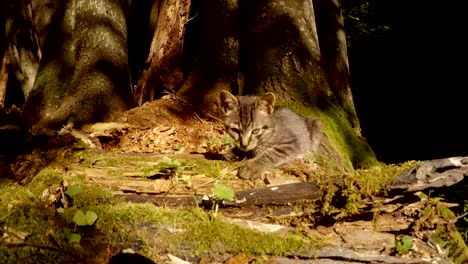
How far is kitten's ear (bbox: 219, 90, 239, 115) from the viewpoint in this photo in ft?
14.1

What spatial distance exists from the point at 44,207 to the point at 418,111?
440 inches

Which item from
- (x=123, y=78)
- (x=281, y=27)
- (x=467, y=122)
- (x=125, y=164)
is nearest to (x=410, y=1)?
(x=467, y=122)

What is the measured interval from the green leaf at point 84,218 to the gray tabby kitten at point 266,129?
184 cm

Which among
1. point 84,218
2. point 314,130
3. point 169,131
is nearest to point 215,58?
point 169,131

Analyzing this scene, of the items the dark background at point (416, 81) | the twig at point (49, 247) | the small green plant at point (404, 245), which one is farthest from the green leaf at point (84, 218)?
the dark background at point (416, 81)

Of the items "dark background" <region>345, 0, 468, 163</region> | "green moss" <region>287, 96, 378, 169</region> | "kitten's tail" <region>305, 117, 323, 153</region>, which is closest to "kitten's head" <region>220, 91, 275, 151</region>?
"kitten's tail" <region>305, 117, 323, 153</region>

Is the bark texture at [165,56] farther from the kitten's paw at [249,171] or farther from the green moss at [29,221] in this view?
the green moss at [29,221]

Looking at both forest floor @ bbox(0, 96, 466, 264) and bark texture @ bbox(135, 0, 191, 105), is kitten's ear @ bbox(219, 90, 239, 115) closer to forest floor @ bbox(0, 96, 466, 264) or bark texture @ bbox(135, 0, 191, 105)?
forest floor @ bbox(0, 96, 466, 264)

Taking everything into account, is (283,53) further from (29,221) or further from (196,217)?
(29,221)

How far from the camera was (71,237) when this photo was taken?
8.27 ft

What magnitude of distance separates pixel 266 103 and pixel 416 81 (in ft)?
29.4

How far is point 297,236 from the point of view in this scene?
8.99 ft

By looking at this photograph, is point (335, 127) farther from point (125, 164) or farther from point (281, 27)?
point (125, 164)

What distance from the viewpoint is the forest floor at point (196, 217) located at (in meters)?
2.58
